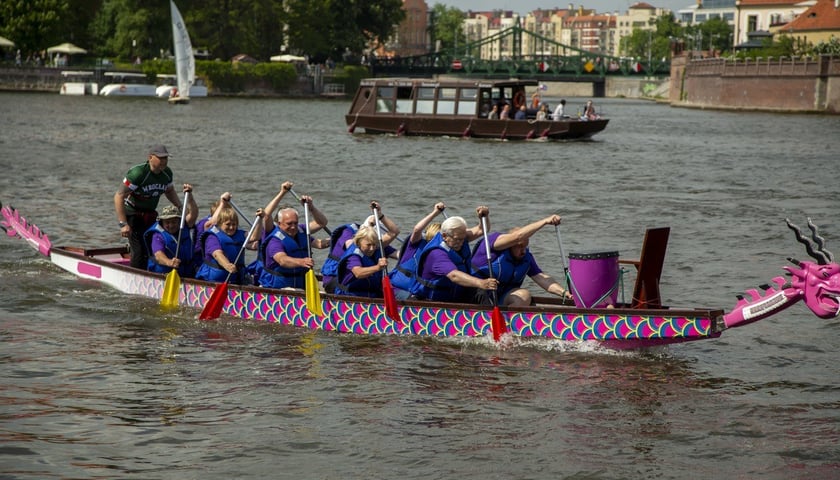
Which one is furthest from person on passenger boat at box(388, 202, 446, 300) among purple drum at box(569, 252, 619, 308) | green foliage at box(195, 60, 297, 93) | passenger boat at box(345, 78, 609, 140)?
green foliage at box(195, 60, 297, 93)

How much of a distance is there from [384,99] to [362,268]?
3775cm

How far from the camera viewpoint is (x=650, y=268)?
12078 mm

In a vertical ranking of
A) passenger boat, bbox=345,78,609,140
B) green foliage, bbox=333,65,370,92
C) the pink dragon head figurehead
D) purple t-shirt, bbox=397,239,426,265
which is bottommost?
green foliage, bbox=333,65,370,92

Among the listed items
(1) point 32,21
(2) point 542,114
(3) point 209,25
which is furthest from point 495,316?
(3) point 209,25

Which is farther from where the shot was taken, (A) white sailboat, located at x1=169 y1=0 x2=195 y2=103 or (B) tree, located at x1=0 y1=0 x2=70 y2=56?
(B) tree, located at x1=0 y1=0 x2=70 y2=56

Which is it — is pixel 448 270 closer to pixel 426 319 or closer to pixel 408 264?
pixel 426 319

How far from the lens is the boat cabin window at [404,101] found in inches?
1951

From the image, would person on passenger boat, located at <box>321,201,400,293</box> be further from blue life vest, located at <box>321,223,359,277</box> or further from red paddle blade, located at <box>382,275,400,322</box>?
red paddle blade, located at <box>382,275,400,322</box>

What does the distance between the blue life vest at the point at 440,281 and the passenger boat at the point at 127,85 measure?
77.0m

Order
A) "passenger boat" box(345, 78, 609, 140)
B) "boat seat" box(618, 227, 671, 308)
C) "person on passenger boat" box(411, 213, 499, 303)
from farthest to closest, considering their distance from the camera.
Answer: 1. "passenger boat" box(345, 78, 609, 140)
2. "person on passenger boat" box(411, 213, 499, 303)
3. "boat seat" box(618, 227, 671, 308)

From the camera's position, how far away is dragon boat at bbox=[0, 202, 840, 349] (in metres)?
10.9

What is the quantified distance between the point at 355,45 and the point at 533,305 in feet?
340

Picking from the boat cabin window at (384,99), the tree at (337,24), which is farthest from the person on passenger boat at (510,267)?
the tree at (337,24)

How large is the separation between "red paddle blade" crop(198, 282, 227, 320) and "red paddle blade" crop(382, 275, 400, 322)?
1.99 meters
